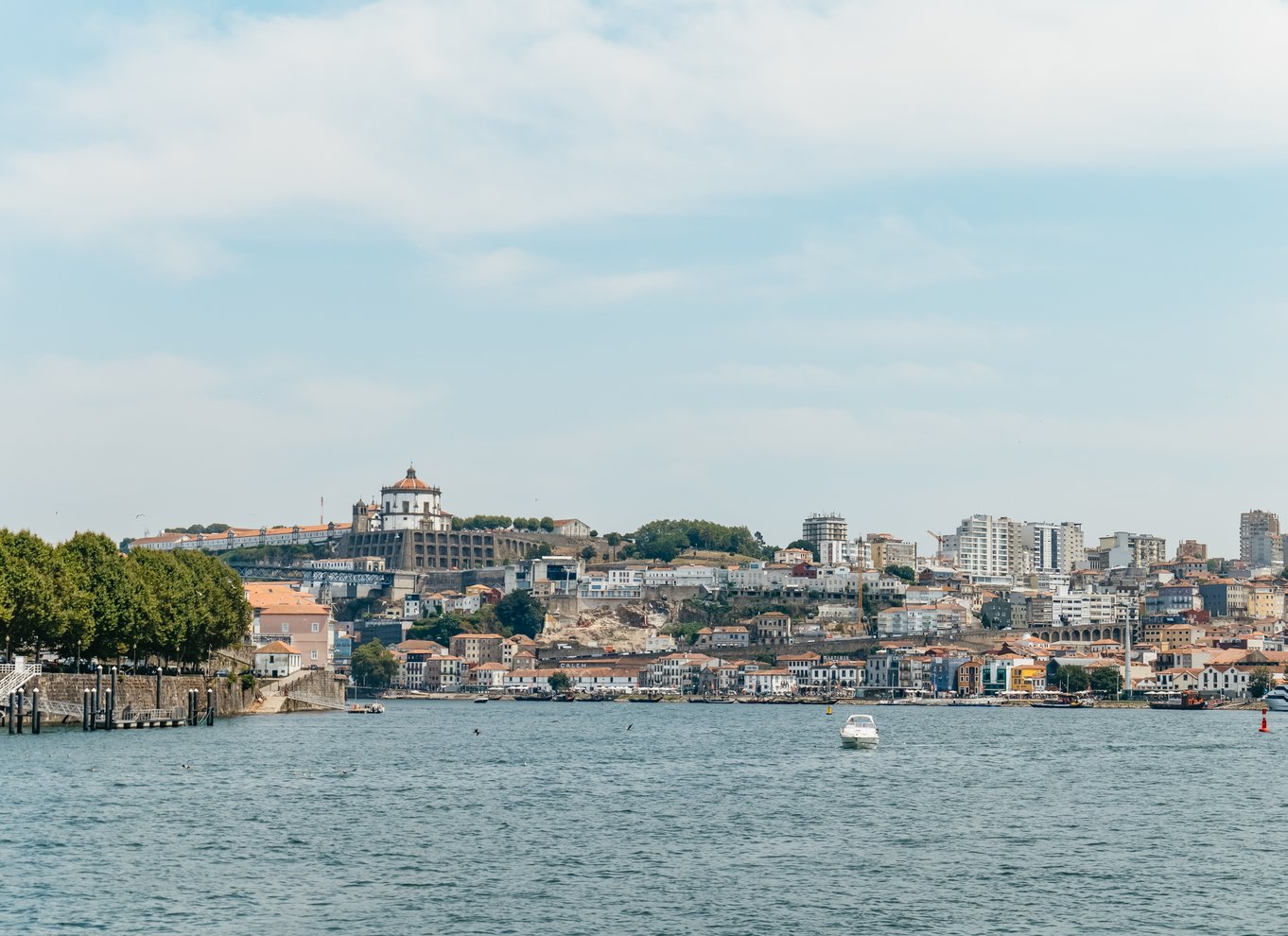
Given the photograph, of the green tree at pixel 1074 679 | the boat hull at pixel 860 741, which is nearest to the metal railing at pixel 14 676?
the boat hull at pixel 860 741

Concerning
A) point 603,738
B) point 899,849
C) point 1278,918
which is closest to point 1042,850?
point 899,849

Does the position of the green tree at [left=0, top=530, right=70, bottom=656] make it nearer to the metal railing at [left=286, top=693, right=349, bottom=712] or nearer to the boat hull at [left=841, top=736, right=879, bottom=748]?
the boat hull at [left=841, top=736, right=879, bottom=748]

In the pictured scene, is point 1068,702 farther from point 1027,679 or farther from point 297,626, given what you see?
point 297,626

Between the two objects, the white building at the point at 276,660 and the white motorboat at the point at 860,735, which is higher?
the white building at the point at 276,660

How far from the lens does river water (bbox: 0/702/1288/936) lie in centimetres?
3119

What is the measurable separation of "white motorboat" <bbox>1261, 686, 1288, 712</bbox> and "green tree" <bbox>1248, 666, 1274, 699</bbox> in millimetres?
16667

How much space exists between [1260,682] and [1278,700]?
Answer: 2367cm

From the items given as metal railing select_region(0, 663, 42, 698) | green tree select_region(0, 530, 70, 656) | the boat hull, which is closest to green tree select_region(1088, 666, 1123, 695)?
the boat hull

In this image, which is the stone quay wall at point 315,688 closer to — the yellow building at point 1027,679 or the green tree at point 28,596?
the green tree at point 28,596

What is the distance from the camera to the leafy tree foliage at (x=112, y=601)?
212 feet

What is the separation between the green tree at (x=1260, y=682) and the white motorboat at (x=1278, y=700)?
16667mm

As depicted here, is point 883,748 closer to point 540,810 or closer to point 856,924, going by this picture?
point 540,810

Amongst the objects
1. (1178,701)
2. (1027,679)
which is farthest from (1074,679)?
(1178,701)

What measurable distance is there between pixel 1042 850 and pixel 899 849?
3016mm
